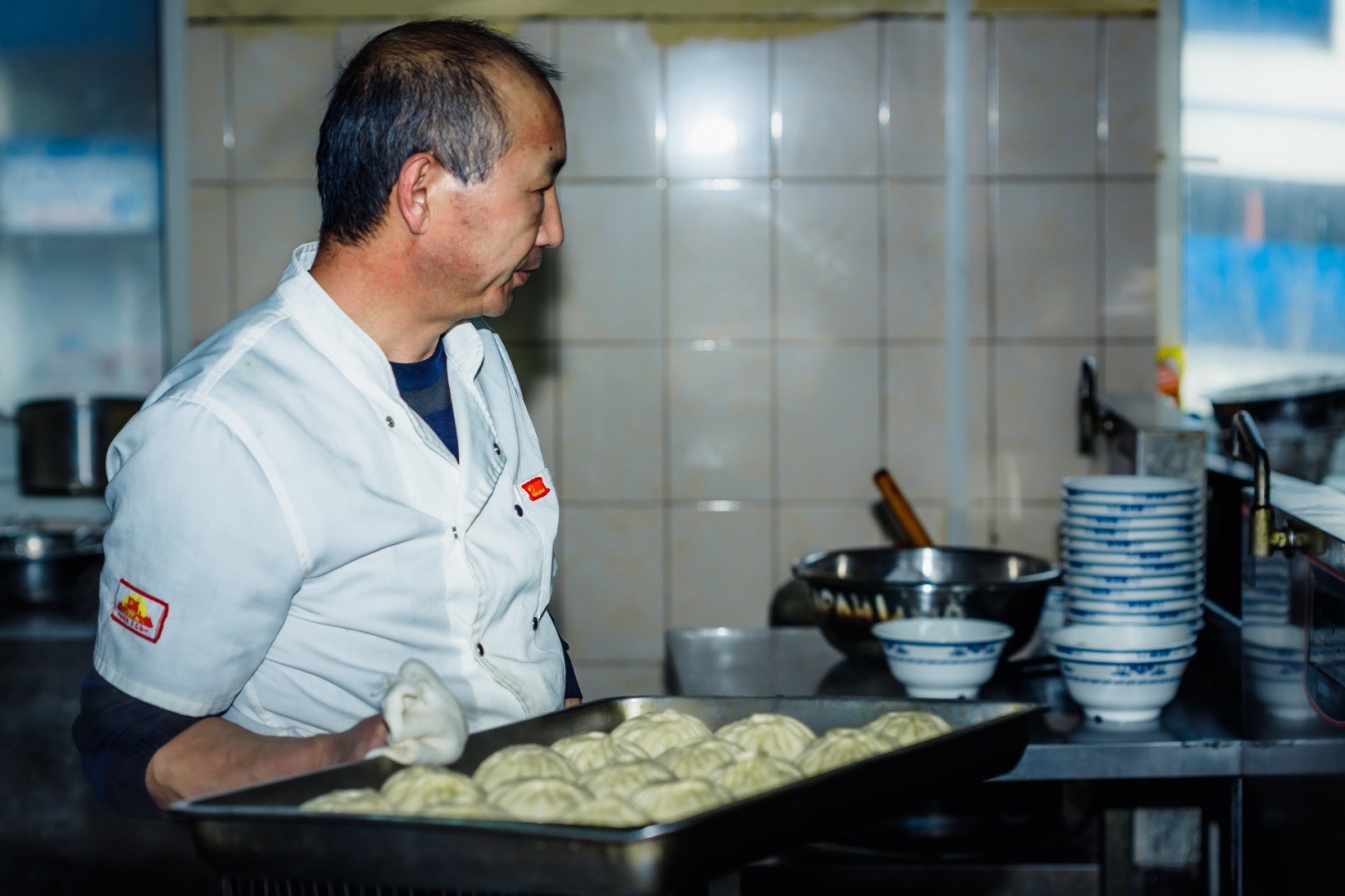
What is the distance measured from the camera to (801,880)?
1879 mm

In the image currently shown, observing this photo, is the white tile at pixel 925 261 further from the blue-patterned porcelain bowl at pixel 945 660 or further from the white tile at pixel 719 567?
the blue-patterned porcelain bowl at pixel 945 660

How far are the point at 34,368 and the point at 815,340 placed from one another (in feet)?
6.15

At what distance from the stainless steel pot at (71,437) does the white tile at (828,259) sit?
1520 mm

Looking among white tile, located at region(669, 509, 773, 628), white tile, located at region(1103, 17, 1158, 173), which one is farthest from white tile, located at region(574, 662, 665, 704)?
white tile, located at region(1103, 17, 1158, 173)

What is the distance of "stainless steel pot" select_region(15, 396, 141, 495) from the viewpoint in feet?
9.01

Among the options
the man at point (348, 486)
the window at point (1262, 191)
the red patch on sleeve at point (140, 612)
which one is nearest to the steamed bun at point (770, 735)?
the man at point (348, 486)

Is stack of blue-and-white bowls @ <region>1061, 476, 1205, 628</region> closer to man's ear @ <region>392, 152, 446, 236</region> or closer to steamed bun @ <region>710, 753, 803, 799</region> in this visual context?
steamed bun @ <region>710, 753, 803, 799</region>

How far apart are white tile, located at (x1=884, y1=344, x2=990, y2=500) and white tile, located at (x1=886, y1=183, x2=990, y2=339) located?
0.06 meters

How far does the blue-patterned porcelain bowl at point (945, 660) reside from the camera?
158 centimetres

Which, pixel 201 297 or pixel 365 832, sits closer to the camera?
pixel 365 832

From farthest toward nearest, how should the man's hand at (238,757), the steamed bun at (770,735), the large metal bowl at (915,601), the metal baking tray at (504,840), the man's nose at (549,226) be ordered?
the large metal bowl at (915,601)
the man's nose at (549,226)
the steamed bun at (770,735)
the man's hand at (238,757)
the metal baking tray at (504,840)

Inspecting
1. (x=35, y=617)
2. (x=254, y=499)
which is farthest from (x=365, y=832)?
(x=35, y=617)

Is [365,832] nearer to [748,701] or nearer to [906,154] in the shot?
[748,701]

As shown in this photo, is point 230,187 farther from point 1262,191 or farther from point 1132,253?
point 1262,191
